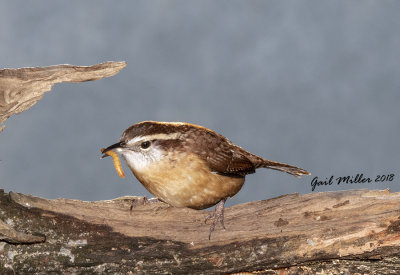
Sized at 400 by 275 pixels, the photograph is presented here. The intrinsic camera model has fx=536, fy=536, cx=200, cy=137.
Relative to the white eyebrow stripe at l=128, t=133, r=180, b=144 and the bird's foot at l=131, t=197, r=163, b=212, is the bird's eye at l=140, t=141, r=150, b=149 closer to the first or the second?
the white eyebrow stripe at l=128, t=133, r=180, b=144

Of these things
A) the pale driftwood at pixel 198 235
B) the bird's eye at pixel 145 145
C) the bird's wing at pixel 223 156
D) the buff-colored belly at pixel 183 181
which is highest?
the bird's wing at pixel 223 156

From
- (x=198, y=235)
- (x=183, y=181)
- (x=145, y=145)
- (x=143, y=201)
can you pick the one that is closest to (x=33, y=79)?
(x=145, y=145)

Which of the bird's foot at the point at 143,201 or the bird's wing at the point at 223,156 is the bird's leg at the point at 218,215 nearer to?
the bird's wing at the point at 223,156

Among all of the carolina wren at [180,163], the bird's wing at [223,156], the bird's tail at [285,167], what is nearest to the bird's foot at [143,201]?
the carolina wren at [180,163]

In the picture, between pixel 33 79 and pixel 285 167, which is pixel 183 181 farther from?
pixel 33 79

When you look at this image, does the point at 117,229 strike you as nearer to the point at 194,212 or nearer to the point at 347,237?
the point at 194,212

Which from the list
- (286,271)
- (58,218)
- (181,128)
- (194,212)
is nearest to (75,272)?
(58,218)
